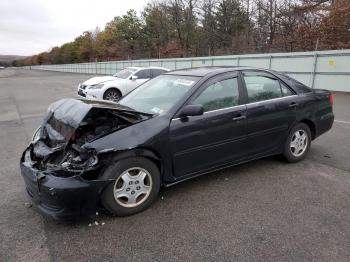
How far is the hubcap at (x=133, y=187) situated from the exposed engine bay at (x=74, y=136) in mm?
398

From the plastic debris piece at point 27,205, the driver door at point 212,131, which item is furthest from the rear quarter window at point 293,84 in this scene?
the plastic debris piece at point 27,205

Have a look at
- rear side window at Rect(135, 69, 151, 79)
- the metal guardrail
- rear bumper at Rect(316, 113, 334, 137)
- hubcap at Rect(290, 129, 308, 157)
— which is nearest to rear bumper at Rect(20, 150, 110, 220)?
hubcap at Rect(290, 129, 308, 157)

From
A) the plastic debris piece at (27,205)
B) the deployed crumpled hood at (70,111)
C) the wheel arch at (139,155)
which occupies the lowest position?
the plastic debris piece at (27,205)

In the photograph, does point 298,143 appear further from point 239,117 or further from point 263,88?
point 239,117

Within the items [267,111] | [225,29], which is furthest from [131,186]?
[225,29]

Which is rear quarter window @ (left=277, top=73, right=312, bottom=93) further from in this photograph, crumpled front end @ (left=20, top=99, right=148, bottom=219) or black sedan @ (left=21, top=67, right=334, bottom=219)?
crumpled front end @ (left=20, top=99, right=148, bottom=219)

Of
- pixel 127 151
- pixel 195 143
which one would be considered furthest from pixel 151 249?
pixel 195 143

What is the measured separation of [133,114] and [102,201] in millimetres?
1023

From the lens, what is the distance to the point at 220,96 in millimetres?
4121

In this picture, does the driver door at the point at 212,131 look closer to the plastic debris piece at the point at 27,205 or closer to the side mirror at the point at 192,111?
the side mirror at the point at 192,111

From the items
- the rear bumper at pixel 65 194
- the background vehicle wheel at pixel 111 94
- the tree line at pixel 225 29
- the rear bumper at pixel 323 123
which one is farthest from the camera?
the tree line at pixel 225 29

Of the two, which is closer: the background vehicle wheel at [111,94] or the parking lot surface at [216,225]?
the parking lot surface at [216,225]

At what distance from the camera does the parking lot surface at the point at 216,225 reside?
2779 mm

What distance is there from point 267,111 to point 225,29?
36787 mm
